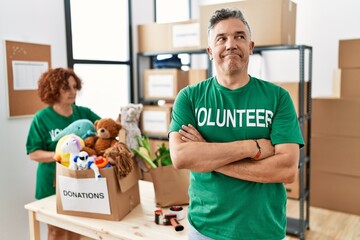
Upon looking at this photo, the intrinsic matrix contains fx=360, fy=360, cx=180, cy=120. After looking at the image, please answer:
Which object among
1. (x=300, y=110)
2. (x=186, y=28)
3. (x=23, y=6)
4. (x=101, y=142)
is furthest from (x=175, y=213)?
(x=186, y=28)

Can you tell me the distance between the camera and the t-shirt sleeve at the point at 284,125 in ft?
4.41

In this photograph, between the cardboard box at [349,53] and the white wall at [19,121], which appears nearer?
the white wall at [19,121]

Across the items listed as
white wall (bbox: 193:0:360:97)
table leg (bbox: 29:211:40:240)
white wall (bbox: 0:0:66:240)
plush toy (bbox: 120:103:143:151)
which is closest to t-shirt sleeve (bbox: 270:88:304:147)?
plush toy (bbox: 120:103:143:151)

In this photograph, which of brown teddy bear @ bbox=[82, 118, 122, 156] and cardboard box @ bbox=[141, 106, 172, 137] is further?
cardboard box @ bbox=[141, 106, 172, 137]

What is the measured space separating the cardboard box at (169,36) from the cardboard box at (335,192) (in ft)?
5.78

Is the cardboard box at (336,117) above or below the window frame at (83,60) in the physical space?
below

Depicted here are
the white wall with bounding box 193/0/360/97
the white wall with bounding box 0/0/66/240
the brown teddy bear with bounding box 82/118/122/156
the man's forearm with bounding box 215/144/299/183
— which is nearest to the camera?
the man's forearm with bounding box 215/144/299/183

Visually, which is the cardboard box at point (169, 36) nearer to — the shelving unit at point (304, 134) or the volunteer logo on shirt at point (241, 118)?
the shelving unit at point (304, 134)

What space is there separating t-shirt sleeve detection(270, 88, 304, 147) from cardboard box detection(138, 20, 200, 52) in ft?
6.94

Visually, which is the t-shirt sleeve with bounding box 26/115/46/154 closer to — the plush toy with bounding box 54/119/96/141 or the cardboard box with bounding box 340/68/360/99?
the plush toy with bounding box 54/119/96/141

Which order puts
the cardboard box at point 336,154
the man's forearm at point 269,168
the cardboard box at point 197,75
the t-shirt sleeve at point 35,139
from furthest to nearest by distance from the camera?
the cardboard box at point 197,75 < the cardboard box at point 336,154 < the t-shirt sleeve at point 35,139 < the man's forearm at point 269,168

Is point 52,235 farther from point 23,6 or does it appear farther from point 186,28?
point 186,28

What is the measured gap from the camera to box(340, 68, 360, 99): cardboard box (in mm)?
3221

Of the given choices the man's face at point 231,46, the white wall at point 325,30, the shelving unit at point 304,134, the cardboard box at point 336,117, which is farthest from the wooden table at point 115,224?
the white wall at point 325,30
